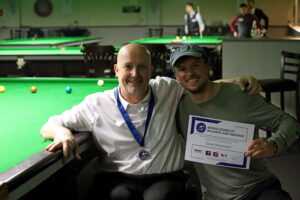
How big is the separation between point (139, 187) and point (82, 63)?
482 cm

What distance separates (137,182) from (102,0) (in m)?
12.7

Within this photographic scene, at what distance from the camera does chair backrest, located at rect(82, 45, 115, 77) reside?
5.84 metres

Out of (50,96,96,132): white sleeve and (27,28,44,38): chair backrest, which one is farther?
(27,28,44,38): chair backrest

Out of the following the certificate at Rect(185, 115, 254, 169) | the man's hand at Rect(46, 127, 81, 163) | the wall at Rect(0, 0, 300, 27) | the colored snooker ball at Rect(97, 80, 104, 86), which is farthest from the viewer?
the wall at Rect(0, 0, 300, 27)

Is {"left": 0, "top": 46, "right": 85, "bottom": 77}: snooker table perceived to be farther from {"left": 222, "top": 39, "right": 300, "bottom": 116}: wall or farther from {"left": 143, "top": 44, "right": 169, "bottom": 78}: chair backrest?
{"left": 222, "top": 39, "right": 300, "bottom": 116}: wall

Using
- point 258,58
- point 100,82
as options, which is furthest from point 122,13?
point 100,82

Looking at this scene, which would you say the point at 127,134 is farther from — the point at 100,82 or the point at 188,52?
the point at 100,82

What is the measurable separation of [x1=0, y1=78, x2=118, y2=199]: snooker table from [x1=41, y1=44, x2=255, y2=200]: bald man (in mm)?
103

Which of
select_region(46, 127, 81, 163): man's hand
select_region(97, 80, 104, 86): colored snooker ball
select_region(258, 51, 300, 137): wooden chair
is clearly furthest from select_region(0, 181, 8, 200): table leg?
select_region(258, 51, 300, 137): wooden chair

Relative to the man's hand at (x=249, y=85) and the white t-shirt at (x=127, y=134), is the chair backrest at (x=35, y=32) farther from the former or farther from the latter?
the man's hand at (x=249, y=85)

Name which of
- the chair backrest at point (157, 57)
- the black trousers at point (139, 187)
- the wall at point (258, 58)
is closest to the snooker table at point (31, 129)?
the black trousers at point (139, 187)

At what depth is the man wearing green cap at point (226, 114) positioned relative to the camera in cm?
198

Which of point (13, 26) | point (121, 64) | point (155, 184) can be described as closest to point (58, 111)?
point (121, 64)

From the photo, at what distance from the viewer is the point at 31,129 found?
2.15m
